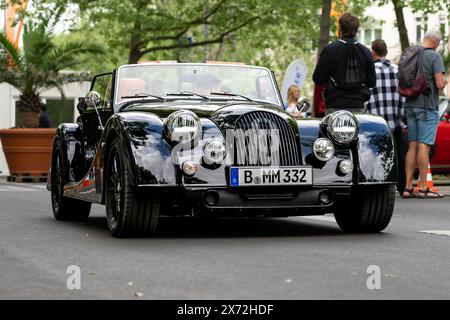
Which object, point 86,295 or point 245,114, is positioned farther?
point 245,114

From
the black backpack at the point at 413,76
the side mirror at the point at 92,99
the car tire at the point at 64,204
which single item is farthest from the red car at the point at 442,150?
the side mirror at the point at 92,99

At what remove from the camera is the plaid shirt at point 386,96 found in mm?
15914

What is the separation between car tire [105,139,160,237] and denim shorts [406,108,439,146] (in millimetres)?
6646

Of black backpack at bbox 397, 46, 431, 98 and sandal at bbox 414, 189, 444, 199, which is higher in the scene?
black backpack at bbox 397, 46, 431, 98

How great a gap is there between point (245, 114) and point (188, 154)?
552 millimetres

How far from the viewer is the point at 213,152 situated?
930 cm

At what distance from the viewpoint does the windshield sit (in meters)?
11.1

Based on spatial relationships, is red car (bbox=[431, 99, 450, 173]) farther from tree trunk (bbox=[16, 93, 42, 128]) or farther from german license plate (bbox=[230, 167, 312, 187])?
german license plate (bbox=[230, 167, 312, 187])

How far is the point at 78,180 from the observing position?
1145cm

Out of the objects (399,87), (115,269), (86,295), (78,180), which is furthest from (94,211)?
(86,295)

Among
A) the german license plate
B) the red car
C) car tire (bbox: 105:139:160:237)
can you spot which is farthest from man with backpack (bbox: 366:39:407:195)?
car tire (bbox: 105:139:160:237)

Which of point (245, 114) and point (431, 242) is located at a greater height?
point (245, 114)

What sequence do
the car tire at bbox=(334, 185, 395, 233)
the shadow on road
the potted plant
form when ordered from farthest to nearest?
the potted plant, the shadow on road, the car tire at bbox=(334, 185, 395, 233)

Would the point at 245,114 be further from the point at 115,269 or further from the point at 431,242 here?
the point at 115,269
